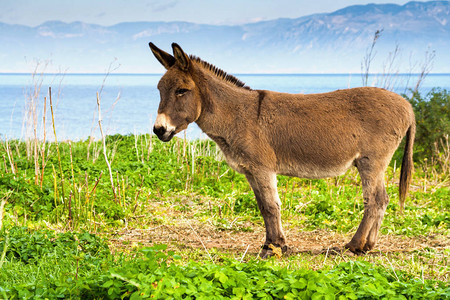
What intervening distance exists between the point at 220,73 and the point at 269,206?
5.40 feet

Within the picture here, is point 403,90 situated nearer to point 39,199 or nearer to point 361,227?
point 361,227

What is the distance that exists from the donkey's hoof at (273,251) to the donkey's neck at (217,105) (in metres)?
1.35

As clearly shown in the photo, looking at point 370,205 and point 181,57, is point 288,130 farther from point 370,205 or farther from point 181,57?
point 181,57

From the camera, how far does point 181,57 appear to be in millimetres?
5223

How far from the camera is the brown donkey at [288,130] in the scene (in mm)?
5344

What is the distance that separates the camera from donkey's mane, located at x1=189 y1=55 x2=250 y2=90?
5.61 meters

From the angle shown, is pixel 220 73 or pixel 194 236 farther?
pixel 194 236

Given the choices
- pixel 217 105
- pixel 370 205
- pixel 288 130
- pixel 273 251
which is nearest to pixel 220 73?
pixel 217 105

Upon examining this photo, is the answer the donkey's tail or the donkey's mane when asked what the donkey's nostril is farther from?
the donkey's tail

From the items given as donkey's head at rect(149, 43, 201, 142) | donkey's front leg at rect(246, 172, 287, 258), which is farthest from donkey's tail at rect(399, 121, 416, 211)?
donkey's head at rect(149, 43, 201, 142)

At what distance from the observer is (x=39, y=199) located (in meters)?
6.98

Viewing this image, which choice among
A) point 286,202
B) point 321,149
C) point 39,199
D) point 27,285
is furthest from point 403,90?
point 27,285

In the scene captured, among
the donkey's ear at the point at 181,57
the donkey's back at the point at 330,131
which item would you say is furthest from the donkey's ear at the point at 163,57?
the donkey's back at the point at 330,131

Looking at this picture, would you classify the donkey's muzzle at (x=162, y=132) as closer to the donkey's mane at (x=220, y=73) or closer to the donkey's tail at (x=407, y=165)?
the donkey's mane at (x=220, y=73)
